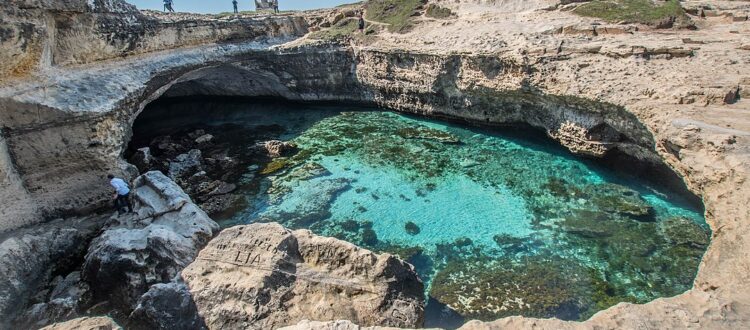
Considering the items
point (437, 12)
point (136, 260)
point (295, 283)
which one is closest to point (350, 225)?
point (295, 283)

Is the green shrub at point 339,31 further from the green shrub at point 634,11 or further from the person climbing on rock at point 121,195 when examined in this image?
the person climbing on rock at point 121,195

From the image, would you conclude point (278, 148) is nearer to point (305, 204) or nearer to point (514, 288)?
point (305, 204)

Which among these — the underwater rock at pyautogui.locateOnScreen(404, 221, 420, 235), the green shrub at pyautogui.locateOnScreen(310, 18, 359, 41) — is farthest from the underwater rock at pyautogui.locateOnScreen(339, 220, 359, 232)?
the green shrub at pyautogui.locateOnScreen(310, 18, 359, 41)

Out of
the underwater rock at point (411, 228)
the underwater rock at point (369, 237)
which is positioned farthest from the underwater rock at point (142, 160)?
the underwater rock at point (411, 228)

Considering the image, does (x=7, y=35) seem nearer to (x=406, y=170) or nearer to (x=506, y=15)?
(x=406, y=170)

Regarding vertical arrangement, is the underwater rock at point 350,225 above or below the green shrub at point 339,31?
below

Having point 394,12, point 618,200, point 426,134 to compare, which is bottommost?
point 618,200

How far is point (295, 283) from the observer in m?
8.67

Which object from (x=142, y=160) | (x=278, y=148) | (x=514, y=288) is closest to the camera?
(x=514, y=288)

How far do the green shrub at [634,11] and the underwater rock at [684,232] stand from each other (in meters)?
9.58

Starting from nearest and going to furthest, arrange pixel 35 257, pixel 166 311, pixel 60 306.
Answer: pixel 166 311
pixel 60 306
pixel 35 257

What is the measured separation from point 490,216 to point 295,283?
312 inches

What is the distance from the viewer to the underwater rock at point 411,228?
1344cm

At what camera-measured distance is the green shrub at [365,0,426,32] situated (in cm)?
2511
